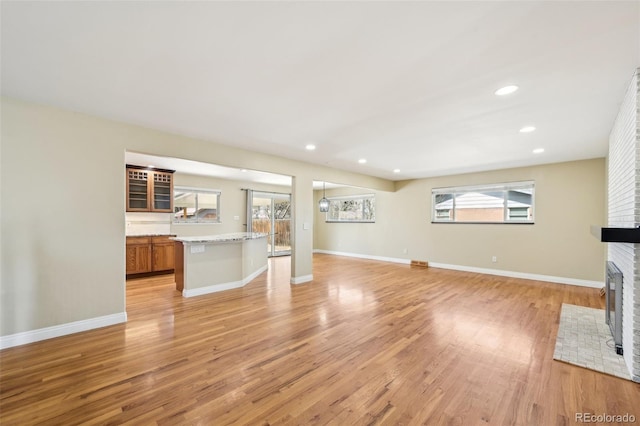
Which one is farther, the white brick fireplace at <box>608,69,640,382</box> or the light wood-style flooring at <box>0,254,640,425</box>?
the white brick fireplace at <box>608,69,640,382</box>

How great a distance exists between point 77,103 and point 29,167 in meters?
0.85

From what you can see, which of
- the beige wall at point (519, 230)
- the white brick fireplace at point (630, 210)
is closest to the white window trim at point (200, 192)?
the beige wall at point (519, 230)

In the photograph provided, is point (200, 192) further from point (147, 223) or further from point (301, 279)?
point (301, 279)

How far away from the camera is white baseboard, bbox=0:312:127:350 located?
2.70 m

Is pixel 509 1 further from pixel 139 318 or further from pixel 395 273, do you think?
pixel 395 273

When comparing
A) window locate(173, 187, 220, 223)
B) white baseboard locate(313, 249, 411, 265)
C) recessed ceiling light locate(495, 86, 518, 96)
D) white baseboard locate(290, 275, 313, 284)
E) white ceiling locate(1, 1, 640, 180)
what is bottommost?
white baseboard locate(313, 249, 411, 265)

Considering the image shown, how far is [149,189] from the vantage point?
613 centimetres

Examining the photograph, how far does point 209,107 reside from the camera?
2.86 meters

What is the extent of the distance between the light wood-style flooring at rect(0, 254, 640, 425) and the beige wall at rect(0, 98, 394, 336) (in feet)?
1.34

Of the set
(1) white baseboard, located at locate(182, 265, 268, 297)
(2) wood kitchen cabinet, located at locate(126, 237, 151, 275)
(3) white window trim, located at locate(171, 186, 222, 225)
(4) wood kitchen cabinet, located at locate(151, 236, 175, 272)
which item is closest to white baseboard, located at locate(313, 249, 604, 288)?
(1) white baseboard, located at locate(182, 265, 268, 297)

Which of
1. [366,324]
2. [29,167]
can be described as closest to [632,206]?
[366,324]

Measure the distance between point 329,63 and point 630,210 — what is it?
113 inches

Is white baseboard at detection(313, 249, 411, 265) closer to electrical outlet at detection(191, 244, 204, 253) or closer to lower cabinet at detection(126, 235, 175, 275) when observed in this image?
lower cabinet at detection(126, 235, 175, 275)

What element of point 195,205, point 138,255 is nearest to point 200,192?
point 195,205
